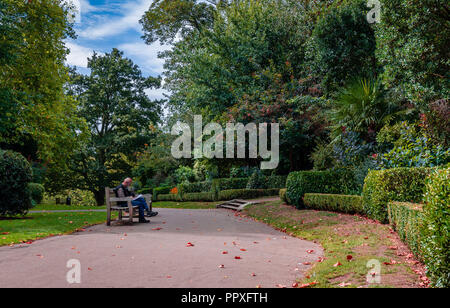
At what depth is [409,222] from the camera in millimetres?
5504

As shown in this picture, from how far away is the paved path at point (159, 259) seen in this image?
4152 mm

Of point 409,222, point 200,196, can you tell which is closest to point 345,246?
point 409,222

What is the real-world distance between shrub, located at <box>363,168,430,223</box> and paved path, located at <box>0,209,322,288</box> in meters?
2.07

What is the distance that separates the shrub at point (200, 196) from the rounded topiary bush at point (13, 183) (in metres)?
11.6

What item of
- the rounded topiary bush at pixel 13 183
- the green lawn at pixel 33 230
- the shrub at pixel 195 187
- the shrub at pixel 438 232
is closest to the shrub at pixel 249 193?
the shrub at pixel 195 187

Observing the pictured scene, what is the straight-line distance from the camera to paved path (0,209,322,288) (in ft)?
13.6

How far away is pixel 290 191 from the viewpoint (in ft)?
42.5

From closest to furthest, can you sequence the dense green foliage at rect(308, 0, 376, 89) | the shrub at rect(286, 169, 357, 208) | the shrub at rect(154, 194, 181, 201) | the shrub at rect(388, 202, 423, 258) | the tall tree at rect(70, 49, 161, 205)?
the shrub at rect(388, 202, 423, 258), the shrub at rect(286, 169, 357, 208), the dense green foliage at rect(308, 0, 376, 89), the shrub at rect(154, 194, 181, 201), the tall tree at rect(70, 49, 161, 205)

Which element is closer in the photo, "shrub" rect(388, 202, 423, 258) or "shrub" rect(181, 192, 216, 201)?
"shrub" rect(388, 202, 423, 258)

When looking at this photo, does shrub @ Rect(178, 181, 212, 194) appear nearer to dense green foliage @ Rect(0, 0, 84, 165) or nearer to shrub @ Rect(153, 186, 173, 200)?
shrub @ Rect(153, 186, 173, 200)

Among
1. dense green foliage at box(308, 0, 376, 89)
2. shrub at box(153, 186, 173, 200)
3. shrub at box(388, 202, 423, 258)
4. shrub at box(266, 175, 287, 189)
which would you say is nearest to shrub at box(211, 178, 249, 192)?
shrub at box(266, 175, 287, 189)

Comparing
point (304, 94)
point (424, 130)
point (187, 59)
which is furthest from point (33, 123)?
point (424, 130)

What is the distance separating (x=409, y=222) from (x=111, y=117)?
29406 millimetres

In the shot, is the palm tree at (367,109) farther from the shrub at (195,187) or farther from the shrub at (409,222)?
the shrub at (195,187)
